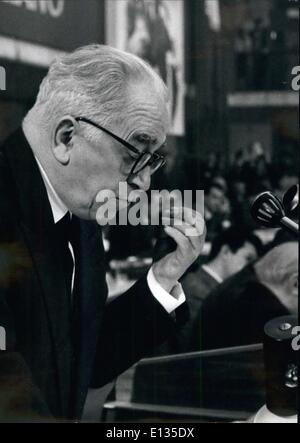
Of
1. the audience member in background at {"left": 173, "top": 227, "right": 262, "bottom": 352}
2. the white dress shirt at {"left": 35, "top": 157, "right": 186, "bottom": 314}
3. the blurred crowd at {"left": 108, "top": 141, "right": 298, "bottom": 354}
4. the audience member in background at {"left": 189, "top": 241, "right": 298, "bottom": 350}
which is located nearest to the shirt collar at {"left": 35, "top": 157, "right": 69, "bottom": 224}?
the white dress shirt at {"left": 35, "top": 157, "right": 186, "bottom": 314}

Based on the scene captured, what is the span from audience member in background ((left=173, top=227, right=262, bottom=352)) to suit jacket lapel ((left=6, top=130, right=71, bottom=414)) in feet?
1.53

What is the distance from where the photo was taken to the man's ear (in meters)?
2.71

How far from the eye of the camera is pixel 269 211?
8.40 ft

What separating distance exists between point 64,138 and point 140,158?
0.29 meters

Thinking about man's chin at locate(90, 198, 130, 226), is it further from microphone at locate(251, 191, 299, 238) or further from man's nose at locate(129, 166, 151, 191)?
microphone at locate(251, 191, 299, 238)

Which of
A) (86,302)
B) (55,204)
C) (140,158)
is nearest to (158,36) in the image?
(140,158)

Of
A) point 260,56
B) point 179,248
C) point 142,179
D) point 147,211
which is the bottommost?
point 179,248

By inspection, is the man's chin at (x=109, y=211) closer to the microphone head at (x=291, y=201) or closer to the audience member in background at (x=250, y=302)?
the audience member in background at (x=250, y=302)

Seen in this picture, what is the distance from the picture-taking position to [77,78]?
2732 millimetres

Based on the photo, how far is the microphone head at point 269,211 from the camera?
8.37ft

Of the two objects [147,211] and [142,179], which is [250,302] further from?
[142,179]

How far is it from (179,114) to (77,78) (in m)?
0.47

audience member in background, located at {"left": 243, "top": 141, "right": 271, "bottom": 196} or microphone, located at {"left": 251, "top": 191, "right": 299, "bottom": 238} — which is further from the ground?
audience member in background, located at {"left": 243, "top": 141, "right": 271, "bottom": 196}
